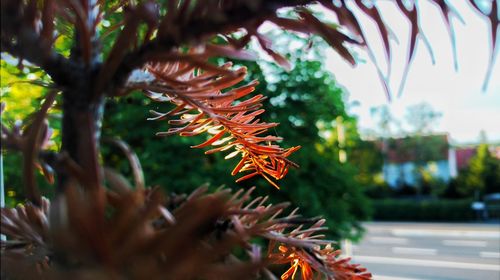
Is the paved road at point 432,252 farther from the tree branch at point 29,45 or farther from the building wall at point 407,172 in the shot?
the tree branch at point 29,45

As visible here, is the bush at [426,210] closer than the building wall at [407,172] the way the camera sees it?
Yes

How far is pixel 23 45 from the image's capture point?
0.26 m

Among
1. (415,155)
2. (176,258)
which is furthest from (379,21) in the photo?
(415,155)

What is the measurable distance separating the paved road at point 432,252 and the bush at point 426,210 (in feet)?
1.67

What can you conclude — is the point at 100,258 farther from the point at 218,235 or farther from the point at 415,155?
the point at 415,155

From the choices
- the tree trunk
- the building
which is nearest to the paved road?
the building

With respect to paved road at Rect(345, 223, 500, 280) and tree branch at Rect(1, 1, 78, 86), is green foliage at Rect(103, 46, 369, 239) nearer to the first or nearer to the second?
paved road at Rect(345, 223, 500, 280)

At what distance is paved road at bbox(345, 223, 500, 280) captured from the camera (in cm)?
575

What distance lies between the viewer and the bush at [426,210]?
1076 centimetres

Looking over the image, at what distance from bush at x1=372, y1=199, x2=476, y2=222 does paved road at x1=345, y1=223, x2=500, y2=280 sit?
0.51 meters

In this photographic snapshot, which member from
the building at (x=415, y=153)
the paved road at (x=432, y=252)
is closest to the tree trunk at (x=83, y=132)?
the paved road at (x=432, y=252)

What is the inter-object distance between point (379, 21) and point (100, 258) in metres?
0.22

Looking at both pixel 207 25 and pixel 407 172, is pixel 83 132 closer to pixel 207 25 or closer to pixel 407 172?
pixel 207 25

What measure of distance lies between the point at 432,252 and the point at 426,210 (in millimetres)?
4034
